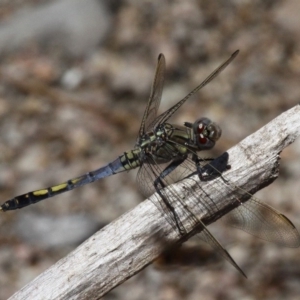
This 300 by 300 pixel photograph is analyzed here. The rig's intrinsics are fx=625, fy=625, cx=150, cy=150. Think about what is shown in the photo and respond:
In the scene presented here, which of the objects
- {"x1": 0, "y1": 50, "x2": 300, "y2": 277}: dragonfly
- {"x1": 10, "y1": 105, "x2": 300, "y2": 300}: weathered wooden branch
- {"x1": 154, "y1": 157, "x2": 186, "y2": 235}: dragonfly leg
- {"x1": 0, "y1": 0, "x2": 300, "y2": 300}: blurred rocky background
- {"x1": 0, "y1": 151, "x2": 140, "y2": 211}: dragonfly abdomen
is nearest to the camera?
{"x1": 10, "y1": 105, "x2": 300, "y2": 300}: weathered wooden branch

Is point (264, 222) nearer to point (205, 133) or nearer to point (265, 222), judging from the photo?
point (265, 222)

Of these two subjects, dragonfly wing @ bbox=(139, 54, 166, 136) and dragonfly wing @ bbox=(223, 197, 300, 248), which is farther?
dragonfly wing @ bbox=(139, 54, 166, 136)

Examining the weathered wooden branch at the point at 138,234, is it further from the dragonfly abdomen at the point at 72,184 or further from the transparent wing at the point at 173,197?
the dragonfly abdomen at the point at 72,184

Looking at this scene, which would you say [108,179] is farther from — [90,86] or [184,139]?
[184,139]

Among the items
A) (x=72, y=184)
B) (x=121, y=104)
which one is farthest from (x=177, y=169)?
(x=121, y=104)

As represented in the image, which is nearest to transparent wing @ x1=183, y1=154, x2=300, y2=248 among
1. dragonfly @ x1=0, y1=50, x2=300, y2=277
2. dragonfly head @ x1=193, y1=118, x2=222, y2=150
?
dragonfly @ x1=0, y1=50, x2=300, y2=277

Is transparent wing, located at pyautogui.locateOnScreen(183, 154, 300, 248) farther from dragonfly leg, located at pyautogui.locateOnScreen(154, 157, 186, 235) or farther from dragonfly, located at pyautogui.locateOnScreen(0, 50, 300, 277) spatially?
dragonfly leg, located at pyautogui.locateOnScreen(154, 157, 186, 235)

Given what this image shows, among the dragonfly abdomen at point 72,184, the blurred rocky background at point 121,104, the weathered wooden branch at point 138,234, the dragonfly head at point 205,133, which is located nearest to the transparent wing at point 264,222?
the weathered wooden branch at point 138,234

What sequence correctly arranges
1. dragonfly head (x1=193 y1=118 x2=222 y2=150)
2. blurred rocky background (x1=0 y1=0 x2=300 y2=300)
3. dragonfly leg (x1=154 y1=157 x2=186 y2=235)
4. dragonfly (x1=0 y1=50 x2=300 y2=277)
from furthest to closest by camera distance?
blurred rocky background (x1=0 y1=0 x2=300 y2=300)
dragonfly head (x1=193 y1=118 x2=222 y2=150)
dragonfly (x1=0 y1=50 x2=300 y2=277)
dragonfly leg (x1=154 y1=157 x2=186 y2=235)

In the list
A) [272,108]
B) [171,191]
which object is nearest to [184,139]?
[171,191]
